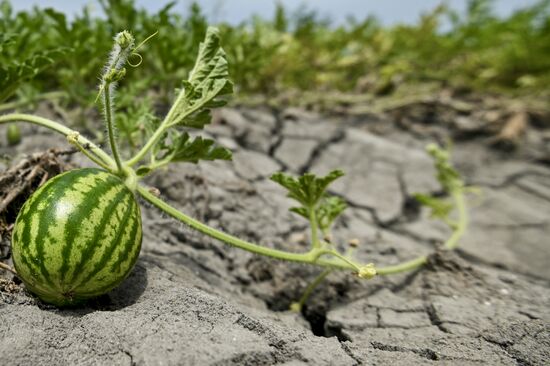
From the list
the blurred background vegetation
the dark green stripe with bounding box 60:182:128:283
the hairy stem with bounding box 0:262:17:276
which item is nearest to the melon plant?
the dark green stripe with bounding box 60:182:128:283

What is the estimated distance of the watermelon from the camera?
1.65 meters

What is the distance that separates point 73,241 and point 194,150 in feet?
2.20

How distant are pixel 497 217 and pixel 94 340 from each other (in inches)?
161

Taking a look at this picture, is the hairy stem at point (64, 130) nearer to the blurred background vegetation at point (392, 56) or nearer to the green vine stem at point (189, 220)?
the green vine stem at point (189, 220)

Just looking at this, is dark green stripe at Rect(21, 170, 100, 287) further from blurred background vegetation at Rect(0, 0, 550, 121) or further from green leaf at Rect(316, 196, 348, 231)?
blurred background vegetation at Rect(0, 0, 550, 121)

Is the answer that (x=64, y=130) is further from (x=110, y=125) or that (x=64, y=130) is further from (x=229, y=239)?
(x=229, y=239)

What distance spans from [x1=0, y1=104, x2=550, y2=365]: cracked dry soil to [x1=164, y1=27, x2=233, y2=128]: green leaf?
0.73 m

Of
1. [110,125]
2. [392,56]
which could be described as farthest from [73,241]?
[392,56]

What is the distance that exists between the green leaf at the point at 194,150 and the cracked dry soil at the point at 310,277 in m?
0.54

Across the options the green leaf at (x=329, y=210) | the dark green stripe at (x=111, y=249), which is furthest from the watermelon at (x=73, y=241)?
the green leaf at (x=329, y=210)

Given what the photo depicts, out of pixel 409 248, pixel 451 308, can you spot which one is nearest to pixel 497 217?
pixel 409 248

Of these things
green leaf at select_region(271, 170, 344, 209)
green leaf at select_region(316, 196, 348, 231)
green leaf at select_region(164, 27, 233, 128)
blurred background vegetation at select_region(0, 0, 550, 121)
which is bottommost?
green leaf at select_region(316, 196, 348, 231)

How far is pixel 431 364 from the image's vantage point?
1.76m

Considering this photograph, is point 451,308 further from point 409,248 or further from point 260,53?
point 260,53
